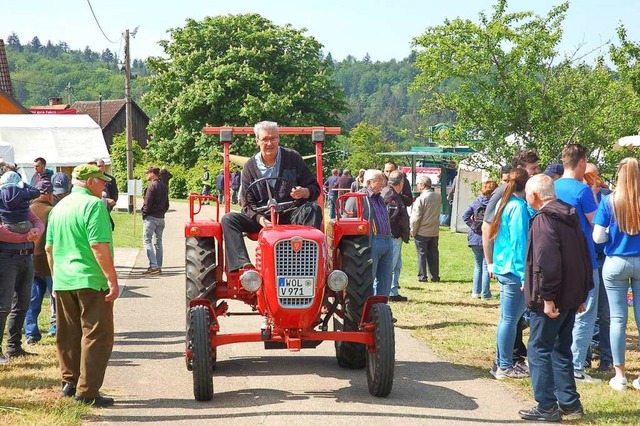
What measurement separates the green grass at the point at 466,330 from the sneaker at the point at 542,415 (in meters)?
0.21

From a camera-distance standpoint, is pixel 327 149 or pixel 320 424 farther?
pixel 327 149

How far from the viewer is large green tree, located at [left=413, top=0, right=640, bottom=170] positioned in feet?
55.7

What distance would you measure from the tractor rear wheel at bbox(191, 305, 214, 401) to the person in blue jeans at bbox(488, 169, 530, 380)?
8.96 ft

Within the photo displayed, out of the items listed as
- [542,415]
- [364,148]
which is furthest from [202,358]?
[364,148]

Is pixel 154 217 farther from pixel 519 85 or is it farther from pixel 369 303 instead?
pixel 369 303

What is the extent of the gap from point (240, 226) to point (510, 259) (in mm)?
2440

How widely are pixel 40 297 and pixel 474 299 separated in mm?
6843

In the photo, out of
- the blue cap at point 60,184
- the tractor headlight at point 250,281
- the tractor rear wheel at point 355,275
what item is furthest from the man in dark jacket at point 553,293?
the blue cap at point 60,184

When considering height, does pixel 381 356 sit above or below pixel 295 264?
Result: below

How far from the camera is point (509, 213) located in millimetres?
9102

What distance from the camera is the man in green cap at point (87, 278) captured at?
7.85m

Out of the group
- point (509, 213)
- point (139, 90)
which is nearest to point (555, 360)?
point (509, 213)

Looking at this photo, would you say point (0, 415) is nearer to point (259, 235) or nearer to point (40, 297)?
point (259, 235)

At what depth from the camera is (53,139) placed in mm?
30672
